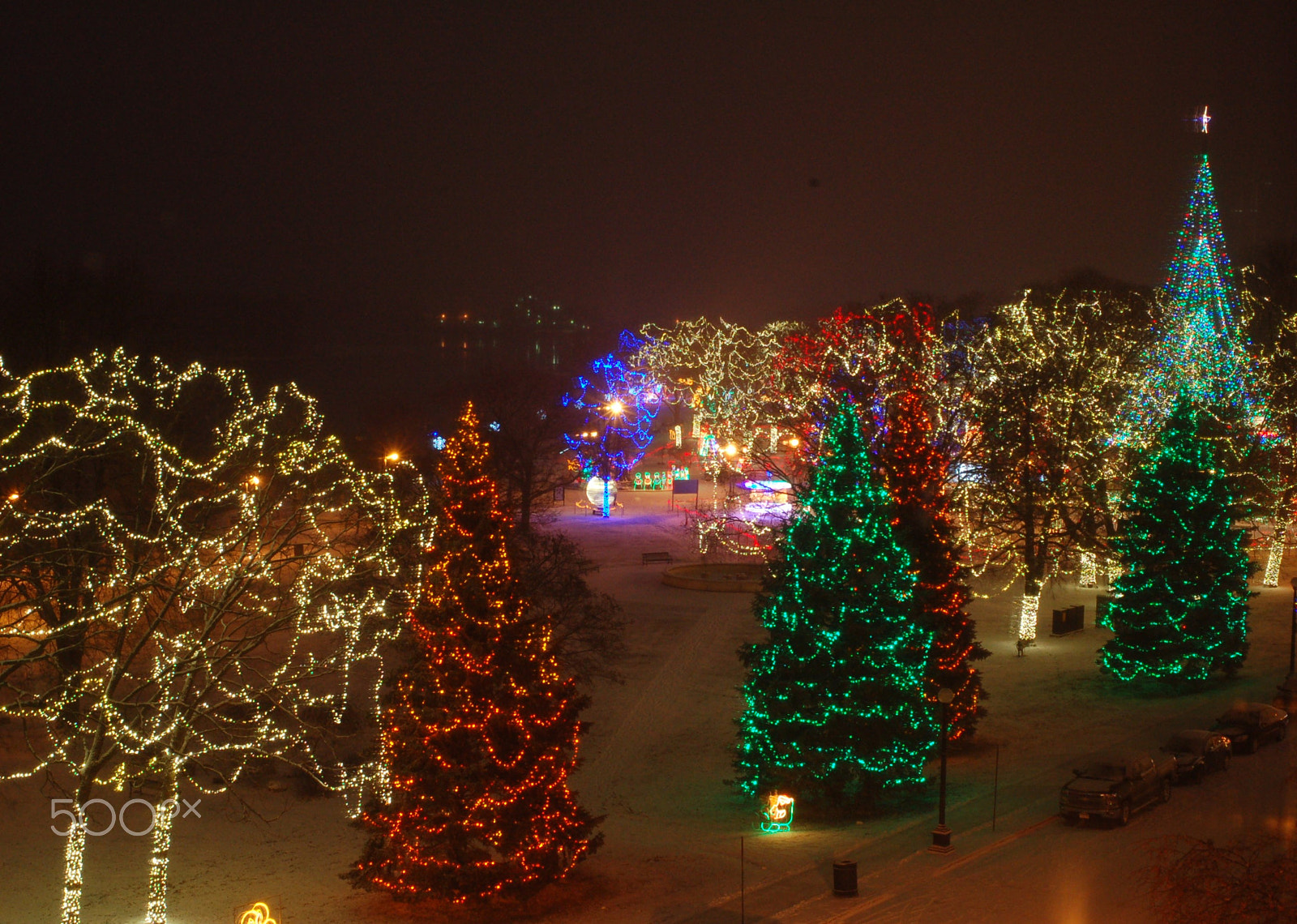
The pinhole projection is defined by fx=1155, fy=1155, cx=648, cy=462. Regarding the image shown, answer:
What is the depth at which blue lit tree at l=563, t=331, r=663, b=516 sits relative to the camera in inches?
2098

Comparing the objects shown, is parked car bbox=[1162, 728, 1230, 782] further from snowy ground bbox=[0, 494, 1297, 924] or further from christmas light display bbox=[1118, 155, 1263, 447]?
christmas light display bbox=[1118, 155, 1263, 447]

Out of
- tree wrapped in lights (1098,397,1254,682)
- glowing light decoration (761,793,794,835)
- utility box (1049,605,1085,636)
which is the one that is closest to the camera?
glowing light decoration (761,793,794,835)

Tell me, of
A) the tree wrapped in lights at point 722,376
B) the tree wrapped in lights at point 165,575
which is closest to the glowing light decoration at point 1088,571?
the tree wrapped in lights at point 722,376

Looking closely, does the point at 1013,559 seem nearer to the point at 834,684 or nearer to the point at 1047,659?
the point at 1047,659

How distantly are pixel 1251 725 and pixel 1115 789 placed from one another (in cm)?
533

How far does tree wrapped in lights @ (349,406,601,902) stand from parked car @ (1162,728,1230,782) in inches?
389

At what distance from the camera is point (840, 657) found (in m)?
17.8

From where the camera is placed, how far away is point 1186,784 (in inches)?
690

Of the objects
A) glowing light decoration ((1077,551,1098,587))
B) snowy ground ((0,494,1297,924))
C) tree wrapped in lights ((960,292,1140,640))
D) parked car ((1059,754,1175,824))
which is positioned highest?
tree wrapped in lights ((960,292,1140,640))

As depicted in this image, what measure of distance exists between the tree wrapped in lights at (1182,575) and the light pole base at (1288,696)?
2.81m

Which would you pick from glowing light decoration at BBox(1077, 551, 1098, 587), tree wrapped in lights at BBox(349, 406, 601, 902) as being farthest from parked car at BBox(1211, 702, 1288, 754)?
glowing light decoration at BBox(1077, 551, 1098, 587)

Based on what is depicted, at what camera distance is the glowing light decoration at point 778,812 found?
57.1ft

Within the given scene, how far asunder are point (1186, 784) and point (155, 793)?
669 inches

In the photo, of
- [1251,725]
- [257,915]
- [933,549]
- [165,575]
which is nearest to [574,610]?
[933,549]
